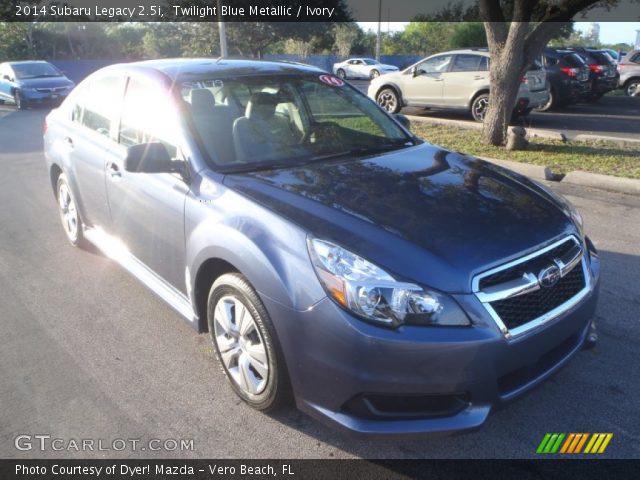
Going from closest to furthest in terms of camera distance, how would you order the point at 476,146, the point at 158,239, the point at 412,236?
the point at 412,236, the point at 158,239, the point at 476,146

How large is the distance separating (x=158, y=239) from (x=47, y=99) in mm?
16855

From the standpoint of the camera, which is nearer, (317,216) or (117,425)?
(317,216)

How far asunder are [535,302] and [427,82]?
11.7 metres

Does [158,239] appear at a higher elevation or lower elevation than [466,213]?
lower

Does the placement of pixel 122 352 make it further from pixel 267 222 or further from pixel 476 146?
pixel 476 146

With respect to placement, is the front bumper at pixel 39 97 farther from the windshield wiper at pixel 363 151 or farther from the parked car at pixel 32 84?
the windshield wiper at pixel 363 151

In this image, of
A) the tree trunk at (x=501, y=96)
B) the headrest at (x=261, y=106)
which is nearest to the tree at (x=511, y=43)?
the tree trunk at (x=501, y=96)

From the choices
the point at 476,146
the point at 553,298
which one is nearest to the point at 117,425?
the point at 553,298

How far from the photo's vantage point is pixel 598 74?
1504cm

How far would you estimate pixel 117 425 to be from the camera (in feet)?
9.05

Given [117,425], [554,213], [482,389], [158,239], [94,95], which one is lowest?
[117,425]

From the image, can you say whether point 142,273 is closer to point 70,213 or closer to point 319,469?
point 70,213

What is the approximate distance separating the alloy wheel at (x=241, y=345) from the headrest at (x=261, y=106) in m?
1.38

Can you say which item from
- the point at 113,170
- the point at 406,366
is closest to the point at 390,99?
the point at 113,170
